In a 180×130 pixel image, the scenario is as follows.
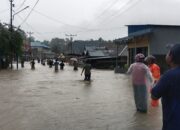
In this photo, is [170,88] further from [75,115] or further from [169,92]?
[75,115]

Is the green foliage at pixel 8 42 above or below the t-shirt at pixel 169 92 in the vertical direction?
above

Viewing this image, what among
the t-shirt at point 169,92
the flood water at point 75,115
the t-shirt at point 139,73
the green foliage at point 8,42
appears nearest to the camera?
the t-shirt at point 169,92

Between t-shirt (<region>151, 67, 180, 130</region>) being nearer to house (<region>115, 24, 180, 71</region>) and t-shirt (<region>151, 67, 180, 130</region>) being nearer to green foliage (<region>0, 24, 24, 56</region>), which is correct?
house (<region>115, 24, 180, 71</region>)

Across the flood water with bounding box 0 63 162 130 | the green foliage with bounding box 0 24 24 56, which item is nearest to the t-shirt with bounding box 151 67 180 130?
the flood water with bounding box 0 63 162 130

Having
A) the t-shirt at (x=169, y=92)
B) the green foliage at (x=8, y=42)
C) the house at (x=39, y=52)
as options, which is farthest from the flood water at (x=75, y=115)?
the house at (x=39, y=52)

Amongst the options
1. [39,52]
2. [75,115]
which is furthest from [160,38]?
[39,52]

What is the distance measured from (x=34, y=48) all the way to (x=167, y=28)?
5121 inches

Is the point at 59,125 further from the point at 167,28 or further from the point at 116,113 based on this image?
the point at 167,28

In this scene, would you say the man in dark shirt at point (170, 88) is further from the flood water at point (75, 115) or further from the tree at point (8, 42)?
the tree at point (8, 42)

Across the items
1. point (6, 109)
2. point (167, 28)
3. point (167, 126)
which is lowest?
point (6, 109)

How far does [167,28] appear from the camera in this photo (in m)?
38.6

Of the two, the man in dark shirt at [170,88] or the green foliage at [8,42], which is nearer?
the man in dark shirt at [170,88]

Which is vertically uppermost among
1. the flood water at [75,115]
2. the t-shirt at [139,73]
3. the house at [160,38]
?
the house at [160,38]

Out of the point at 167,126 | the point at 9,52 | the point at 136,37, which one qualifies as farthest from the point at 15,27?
the point at 167,126
